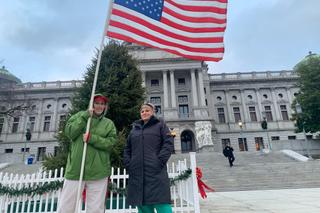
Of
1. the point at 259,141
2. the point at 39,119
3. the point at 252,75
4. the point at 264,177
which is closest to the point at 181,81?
the point at 252,75

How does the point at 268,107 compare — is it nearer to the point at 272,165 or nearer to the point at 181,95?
the point at 181,95

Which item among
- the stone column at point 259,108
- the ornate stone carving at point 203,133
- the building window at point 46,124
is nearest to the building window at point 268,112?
the stone column at point 259,108

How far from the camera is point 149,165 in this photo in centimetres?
310

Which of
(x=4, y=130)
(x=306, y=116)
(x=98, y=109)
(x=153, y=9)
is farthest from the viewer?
(x=4, y=130)

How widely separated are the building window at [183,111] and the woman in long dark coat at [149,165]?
1250 inches

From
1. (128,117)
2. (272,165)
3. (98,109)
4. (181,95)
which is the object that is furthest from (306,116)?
(98,109)

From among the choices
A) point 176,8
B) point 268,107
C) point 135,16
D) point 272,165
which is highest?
point 268,107

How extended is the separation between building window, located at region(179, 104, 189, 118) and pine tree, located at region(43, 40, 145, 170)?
25759 millimetres

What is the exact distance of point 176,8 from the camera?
4.75 meters

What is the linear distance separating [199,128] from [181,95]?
291 inches

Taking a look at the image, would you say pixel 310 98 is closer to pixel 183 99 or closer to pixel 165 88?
pixel 183 99

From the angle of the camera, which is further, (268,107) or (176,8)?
(268,107)

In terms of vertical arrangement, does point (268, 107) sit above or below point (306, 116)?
above

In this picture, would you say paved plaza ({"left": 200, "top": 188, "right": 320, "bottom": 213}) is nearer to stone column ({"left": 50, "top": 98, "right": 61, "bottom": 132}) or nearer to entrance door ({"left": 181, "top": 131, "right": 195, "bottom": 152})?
entrance door ({"left": 181, "top": 131, "right": 195, "bottom": 152})
